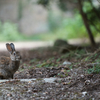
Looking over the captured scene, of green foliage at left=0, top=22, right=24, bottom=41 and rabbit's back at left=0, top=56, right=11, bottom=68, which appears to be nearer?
rabbit's back at left=0, top=56, right=11, bottom=68

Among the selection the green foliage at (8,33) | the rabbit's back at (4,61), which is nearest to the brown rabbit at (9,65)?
the rabbit's back at (4,61)

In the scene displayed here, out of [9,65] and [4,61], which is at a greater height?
[4,61]

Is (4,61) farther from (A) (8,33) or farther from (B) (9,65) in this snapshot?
(A) (8,33)

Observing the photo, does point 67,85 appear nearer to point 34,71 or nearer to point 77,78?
point 77,78

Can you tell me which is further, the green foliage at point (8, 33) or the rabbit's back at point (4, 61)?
the green foliage at point (8, 33)

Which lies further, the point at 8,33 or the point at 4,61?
the point at 8,33

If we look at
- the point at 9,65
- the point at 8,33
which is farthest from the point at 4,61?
the point at 8,33

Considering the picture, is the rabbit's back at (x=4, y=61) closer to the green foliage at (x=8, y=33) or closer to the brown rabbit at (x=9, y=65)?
the brown rabbit at (x=9, y=65)

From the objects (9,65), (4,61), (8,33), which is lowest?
(8,33)

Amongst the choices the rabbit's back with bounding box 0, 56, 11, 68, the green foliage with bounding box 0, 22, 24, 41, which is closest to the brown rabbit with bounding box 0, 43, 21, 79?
the rabbit's back with bounding box 0, 56, 11, 68

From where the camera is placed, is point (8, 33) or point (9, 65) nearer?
point (9, 65)

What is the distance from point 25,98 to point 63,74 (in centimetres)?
189

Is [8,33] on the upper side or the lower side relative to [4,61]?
lower

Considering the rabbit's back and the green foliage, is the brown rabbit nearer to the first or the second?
the rabbit's back
